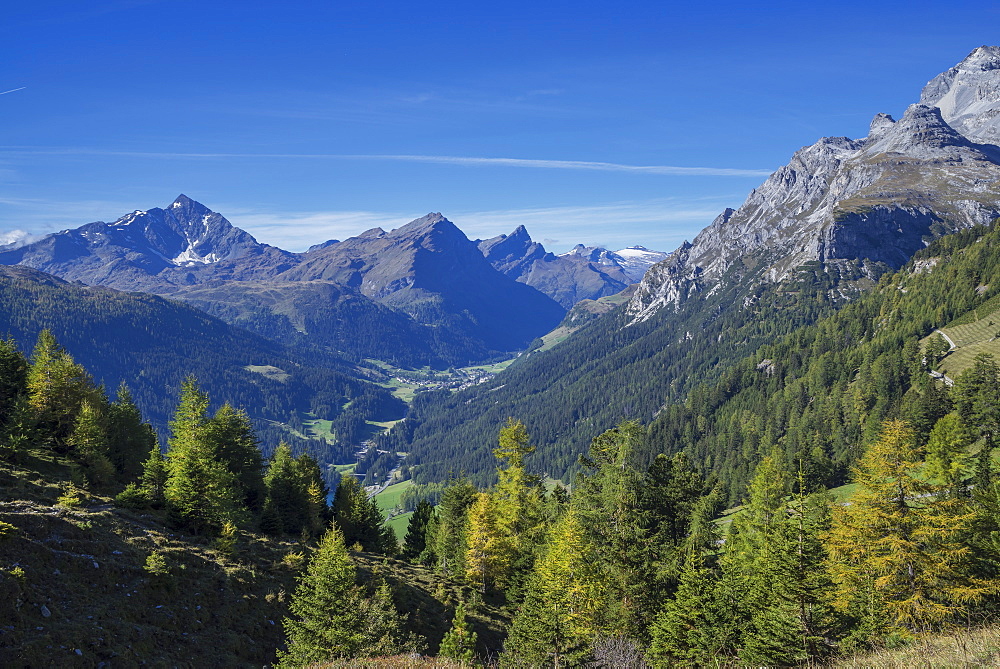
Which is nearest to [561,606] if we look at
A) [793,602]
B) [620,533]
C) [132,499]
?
[620,533]

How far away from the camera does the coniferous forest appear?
2855 centimetres

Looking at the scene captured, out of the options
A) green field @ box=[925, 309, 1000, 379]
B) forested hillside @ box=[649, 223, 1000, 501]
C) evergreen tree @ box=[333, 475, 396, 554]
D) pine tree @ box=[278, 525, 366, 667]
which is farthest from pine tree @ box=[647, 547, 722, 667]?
green field @ box=[925, 309, 1000, 379]

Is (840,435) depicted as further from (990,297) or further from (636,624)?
(636,624)

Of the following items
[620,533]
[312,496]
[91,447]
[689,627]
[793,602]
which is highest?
[91,447]

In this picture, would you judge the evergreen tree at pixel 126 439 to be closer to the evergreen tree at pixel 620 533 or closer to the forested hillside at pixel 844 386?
the evergreen tree at pixel 620 533

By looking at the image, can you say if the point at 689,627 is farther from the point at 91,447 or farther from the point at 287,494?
the point at 91,447

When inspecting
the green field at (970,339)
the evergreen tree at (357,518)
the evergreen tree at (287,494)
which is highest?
the green field at (970,339)

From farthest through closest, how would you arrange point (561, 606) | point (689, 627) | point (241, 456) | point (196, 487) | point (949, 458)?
point (241, 456)
point (949, 458)
point (196, 487)
point (561, 606)
point (689, 627)

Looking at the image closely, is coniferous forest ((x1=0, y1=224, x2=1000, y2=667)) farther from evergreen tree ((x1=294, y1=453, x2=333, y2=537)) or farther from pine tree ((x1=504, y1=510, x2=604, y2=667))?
evergreen tree ((x1=294, y1=453, x2=333, y2=537))

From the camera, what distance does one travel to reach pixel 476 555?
171 feet

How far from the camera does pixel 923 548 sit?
107 ft

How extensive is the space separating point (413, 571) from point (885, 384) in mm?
126361

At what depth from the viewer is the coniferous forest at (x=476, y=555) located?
28547 millimetres

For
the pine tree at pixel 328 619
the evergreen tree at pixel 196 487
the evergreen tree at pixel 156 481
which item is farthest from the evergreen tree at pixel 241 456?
the pine tree at pixel 328 619
